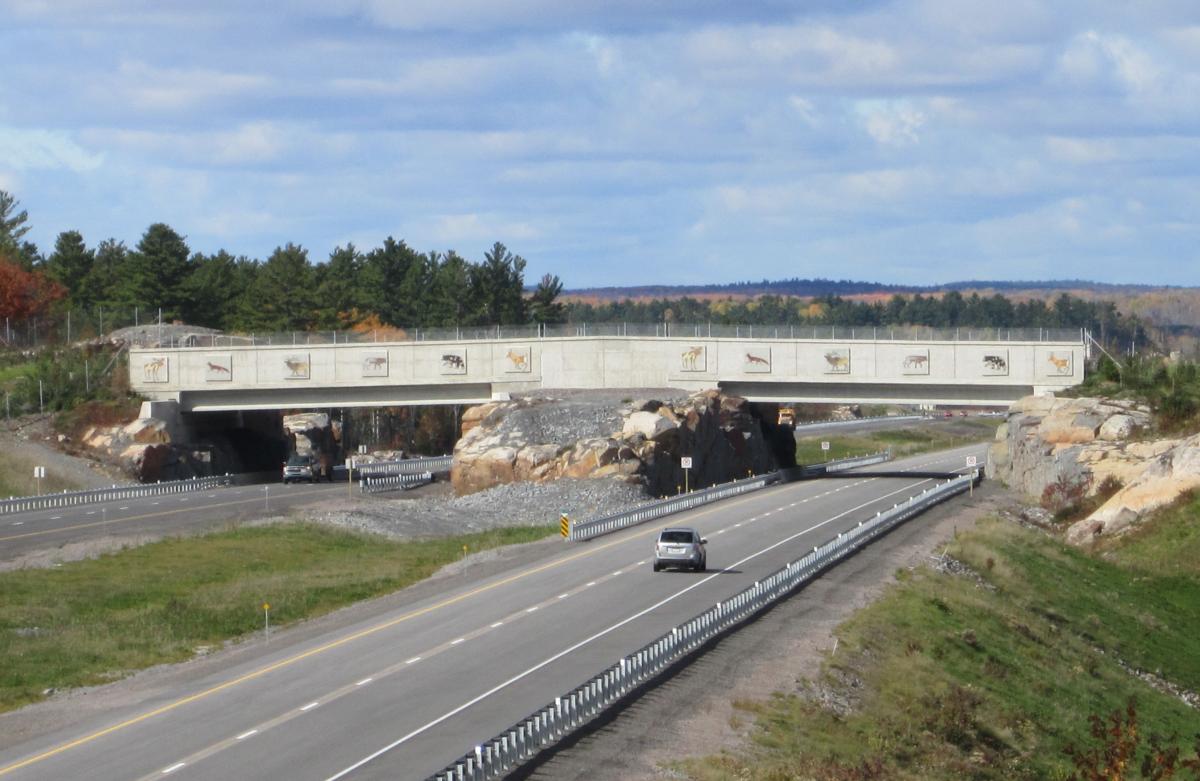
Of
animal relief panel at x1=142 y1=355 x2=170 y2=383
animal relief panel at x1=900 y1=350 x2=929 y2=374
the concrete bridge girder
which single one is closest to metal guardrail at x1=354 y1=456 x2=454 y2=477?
the concrete bridge girder

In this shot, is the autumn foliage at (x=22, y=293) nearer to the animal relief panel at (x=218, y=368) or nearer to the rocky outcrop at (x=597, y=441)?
the animal relief panel at (x=218, y=368)

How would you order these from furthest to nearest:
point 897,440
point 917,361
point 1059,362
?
1. point 897,440
2. point 917,361
3. point 1059,362

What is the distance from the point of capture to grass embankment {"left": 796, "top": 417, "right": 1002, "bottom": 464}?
144875mm

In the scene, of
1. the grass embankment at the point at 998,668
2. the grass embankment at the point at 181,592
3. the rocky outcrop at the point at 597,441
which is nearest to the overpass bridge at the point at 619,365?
the rocky outcrop at the point at 597,441

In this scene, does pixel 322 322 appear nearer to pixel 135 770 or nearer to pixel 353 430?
pixel 353 430

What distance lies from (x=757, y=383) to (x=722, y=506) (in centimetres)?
1969

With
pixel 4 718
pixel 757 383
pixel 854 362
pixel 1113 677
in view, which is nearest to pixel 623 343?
pixel 757 383

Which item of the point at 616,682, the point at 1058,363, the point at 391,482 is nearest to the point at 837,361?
the point at 1058,363

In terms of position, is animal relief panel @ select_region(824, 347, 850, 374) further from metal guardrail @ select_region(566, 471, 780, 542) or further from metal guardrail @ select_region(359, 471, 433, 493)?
metal guardrail @ select_region(359, 471, 433, 493)

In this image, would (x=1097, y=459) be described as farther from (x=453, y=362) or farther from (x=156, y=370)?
(x=156, y=370)

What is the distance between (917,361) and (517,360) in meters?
23.8

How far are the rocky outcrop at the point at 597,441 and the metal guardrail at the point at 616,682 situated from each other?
100 ft

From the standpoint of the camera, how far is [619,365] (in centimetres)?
9394

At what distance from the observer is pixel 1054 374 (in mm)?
87125
